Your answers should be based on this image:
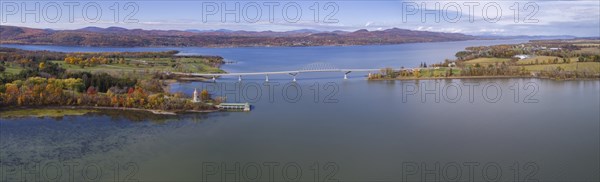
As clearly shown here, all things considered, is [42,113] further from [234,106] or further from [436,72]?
[436,72]

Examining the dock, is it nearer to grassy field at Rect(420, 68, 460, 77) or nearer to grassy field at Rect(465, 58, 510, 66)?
grassy field at Rect(420, 68, 460, 77)

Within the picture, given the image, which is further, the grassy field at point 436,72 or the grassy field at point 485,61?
the grassy field at point 485,61

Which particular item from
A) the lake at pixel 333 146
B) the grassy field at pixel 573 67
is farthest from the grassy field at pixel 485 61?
the lake at pixel 333 146

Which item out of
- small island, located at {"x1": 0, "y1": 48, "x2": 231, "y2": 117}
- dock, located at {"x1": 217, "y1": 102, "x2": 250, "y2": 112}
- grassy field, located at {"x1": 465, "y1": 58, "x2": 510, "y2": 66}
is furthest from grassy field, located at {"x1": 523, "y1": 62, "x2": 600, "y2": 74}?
small island, located at {"x1": 0, "y1": 48, "x2": 231, "y2": 117}

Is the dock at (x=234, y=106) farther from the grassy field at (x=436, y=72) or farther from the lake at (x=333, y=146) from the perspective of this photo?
the grassy field at (x=436, y=72)

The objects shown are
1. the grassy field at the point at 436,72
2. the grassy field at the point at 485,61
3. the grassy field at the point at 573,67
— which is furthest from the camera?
the grassy field at the point at 485,61

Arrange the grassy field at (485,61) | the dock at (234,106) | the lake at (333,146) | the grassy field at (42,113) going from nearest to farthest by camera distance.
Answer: the lake at (333,146) < the grassy field at (42,113) < the dock at (234,106) < the grassy field at (485,61)

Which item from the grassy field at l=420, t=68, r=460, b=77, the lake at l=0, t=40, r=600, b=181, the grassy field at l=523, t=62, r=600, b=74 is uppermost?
the grassy field at l=523, t=62, r=600, b=74

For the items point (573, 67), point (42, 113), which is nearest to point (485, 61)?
point (573, 67)

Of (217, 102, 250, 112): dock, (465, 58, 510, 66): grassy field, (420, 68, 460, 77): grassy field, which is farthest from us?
(465, 58, 510, 66): grassy field
